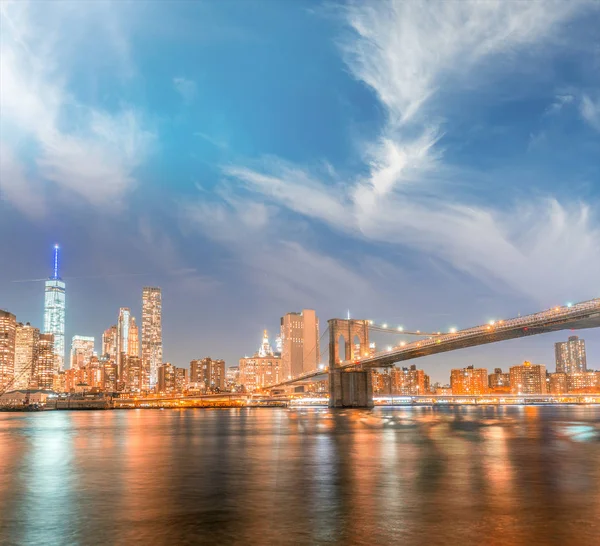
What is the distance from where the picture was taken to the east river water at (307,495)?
56.2ft

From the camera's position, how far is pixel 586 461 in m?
33.9

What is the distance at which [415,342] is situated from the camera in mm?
113125

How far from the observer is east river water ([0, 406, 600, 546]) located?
17.1 meters

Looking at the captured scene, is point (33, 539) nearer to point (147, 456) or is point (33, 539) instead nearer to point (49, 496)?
point (49, 496)

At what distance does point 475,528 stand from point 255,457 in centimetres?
2280

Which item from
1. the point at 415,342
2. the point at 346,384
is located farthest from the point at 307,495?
the point at 346,384

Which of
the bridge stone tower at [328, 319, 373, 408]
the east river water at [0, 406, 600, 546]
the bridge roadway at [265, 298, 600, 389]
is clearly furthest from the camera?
the bridge stone tower at [328, 319, 373, 408]

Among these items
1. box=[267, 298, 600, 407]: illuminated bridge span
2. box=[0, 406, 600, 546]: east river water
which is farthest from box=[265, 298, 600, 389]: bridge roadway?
box=[0, 406, 600, 546]: east river water

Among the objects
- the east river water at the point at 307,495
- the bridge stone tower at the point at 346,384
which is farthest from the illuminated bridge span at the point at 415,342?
the east river water at the point at 307,495

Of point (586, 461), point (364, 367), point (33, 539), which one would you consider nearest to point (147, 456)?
point (33, 539)

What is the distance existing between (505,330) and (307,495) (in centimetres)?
6945

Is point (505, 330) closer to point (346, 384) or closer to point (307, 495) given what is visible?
point (346, 384)

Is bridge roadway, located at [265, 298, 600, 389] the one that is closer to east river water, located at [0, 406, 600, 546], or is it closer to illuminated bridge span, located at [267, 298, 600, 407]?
illuminated bridge span, located at [267, 298, 600, 407]

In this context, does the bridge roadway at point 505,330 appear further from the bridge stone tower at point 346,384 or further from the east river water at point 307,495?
the east river water at point 307,495
